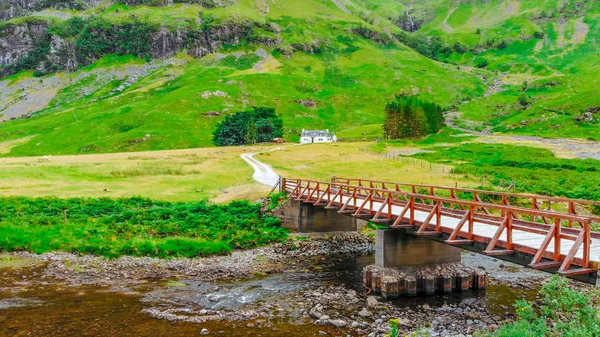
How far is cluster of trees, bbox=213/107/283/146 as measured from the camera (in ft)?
460

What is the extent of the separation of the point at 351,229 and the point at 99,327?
22.8m

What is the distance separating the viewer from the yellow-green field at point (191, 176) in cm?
5084

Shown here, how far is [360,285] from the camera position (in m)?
25.2

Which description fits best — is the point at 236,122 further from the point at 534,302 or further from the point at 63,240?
the point at 534,302

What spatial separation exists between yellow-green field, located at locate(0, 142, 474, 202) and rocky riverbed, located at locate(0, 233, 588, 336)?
16139mm

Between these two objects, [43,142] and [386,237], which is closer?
[386,237]

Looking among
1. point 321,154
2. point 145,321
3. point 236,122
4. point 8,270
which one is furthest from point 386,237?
point 236,122

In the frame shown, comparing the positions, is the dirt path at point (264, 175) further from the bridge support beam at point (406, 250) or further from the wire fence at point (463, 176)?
the bridge support beam at point (406, 250)

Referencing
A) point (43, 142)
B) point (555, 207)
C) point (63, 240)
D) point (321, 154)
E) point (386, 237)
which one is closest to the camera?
point (386, 237)

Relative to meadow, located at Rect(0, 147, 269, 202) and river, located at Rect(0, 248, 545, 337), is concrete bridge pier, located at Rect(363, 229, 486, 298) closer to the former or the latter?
river, located at Rect(0, 248, 545, 337)

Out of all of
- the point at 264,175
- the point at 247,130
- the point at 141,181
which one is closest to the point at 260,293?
the point at 264,175

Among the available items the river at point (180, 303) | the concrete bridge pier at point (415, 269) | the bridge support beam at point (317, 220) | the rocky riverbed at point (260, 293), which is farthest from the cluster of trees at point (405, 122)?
the concrete bridge pier at point (415, 269)

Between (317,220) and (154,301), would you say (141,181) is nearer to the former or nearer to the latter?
(317,220)

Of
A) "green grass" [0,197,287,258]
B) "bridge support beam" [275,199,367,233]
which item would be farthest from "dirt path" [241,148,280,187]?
"bridge support beam" [275,199,367,233]
